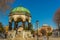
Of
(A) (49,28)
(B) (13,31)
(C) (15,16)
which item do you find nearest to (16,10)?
(C) (15,16)

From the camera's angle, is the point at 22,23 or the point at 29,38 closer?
the point at 29,38

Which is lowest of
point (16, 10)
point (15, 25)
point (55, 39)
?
point (55, 39)

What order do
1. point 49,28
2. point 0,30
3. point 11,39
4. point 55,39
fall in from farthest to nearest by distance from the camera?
point 49,28
point 0,30
point 11,39
point 55,39

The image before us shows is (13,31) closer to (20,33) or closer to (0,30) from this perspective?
(20,33)

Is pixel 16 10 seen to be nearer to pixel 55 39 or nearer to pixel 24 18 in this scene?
pixel 24 18

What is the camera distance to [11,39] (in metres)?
32.3

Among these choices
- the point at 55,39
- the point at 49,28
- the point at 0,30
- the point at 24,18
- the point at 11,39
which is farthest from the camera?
the point at 49,28

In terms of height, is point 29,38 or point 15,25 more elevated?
point 15,25

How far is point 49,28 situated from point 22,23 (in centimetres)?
1723

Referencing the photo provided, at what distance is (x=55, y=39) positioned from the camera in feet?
99.5

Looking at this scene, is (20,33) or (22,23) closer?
(20,33)

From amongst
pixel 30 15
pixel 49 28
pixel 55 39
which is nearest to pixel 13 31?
pixel 30 15

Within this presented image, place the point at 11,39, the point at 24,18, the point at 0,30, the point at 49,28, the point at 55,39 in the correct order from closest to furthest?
the point at 55,39
the point at 11,39
the point at 24,18
the point at 0,30
the point at 49,28

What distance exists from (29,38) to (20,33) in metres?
1.72
